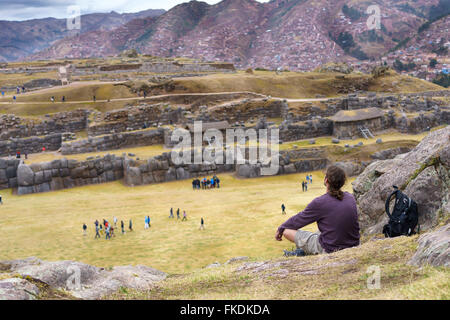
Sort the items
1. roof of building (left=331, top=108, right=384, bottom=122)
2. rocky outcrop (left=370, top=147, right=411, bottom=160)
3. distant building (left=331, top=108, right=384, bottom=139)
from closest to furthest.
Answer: rocky outcrop (left=370, top=147, right=411, bottom=160) → roof of building (left=331, top=108, right=384, bottom=122) → distant building (left=331, top=108, right=384, bottom=139)

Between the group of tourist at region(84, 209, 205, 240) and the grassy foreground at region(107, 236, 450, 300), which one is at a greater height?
the grassy foreground at region(107, 236, 450, 300)

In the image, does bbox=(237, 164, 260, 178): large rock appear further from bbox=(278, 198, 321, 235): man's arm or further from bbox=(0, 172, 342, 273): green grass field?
bbox=(278, 198, 321, 235): man's arm

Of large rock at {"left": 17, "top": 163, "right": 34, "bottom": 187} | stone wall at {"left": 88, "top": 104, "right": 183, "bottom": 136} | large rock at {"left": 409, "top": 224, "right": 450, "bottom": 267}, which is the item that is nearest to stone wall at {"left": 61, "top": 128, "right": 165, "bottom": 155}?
stone wall at {"left": 88, "top": 104, "right": 183, "bottom": 136}

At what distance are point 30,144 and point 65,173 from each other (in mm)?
8552

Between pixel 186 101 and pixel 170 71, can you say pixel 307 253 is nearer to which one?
pixel 186 101

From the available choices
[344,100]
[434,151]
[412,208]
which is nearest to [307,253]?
[412,208]

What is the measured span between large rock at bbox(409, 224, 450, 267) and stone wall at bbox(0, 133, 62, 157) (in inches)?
1573

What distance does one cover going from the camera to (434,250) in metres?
5.14

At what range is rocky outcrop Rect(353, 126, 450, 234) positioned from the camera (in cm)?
811

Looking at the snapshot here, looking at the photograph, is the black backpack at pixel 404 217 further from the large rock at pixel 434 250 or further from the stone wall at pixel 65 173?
the stone wall at pixel 65 173

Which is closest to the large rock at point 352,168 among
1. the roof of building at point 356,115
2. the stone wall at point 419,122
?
the roof of building at point 356,115

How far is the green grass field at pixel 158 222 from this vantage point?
17.4 meters

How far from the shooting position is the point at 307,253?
305 inches
